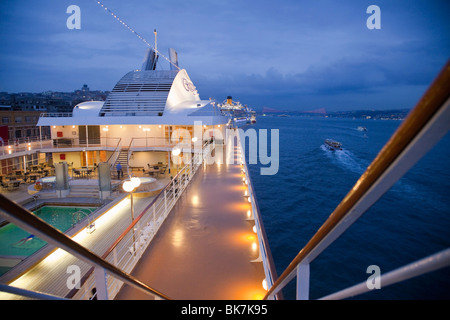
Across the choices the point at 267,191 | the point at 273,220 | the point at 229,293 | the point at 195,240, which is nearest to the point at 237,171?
the point at 273,220

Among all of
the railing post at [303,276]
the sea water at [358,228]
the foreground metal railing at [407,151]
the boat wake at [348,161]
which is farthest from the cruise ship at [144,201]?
the boat wake at [348,161]

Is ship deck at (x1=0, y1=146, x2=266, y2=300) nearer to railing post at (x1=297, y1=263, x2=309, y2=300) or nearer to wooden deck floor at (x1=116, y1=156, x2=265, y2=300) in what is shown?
wooden deck floor at (x1=116, y1=156, x2=265, y2=300)

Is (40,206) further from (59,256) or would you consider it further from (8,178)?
(59,256)

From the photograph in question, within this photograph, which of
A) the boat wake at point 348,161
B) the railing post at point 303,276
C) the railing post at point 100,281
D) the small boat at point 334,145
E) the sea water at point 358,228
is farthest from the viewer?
the small boat at point 334,145

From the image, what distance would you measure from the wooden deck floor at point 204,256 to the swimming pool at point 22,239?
4661 mm

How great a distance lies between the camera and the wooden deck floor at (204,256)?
3869 mm

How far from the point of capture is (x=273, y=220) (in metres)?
15.2

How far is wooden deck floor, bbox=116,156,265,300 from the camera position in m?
3.87

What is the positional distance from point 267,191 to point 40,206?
13.9 metres

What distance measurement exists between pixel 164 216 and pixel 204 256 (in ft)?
6.37

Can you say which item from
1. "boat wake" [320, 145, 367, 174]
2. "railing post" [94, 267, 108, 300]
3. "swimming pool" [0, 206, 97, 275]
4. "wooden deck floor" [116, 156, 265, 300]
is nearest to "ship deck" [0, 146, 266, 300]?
"wooden deck floor" [116, 156, 265, 300]

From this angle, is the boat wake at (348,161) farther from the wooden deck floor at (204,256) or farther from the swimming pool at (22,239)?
the swimming pool at (22,239)
